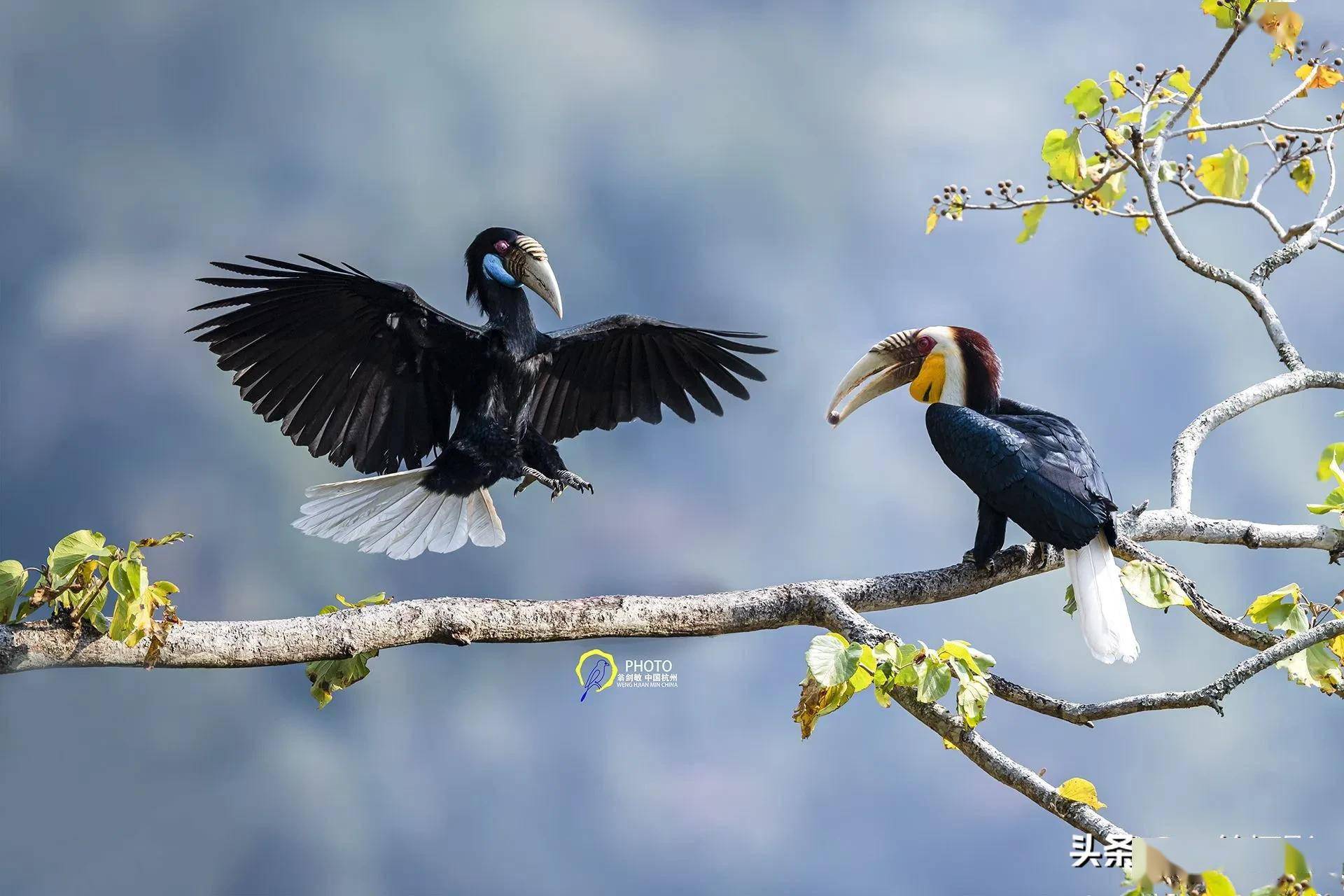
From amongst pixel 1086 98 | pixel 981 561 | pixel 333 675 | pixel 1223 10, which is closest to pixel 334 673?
pixel 333 675

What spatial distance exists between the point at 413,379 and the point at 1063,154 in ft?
6.22

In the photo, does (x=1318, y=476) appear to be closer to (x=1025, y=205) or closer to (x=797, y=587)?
(x=1025, y=205)

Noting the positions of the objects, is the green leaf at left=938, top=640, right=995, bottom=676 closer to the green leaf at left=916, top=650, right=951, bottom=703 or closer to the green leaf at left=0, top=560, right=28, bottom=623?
the green leaf at left=916, top=650, right=951, bottom=703

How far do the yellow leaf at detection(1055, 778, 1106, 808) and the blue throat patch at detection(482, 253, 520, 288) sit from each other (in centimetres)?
184

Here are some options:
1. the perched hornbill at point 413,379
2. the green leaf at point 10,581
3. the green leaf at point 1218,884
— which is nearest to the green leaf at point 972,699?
the green leaf at point 1218,884

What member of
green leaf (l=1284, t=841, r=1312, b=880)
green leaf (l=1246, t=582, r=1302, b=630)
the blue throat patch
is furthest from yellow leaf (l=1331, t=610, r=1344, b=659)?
the blue throat patch

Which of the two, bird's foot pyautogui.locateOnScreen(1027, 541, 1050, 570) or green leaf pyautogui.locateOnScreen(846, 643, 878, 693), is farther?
bird's foot pyautogui.locateOnScreen(1027, 541, 1050, 570)

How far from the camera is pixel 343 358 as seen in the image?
2.96 meters

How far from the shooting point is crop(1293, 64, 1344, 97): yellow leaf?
126 inches

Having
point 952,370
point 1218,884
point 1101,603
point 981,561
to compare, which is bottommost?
point 1218,884

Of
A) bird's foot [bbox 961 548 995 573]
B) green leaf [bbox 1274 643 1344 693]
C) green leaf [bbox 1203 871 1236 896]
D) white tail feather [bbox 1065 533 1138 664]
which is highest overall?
bird's foot [bbox 961 548 995 573]

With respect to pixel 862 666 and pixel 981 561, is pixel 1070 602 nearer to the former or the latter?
pixel 981 561

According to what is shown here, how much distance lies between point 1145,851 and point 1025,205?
190 centimetres

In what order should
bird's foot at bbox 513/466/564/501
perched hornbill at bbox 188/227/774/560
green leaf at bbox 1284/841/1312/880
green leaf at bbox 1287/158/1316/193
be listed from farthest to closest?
green leaf at bbox 1287/158/1316/193 < bird's foot at bbox 513/466/564/501 < perched hornbill at bbox 188/227/774/560 < green leaf at bbox 1284/841/1312/880
